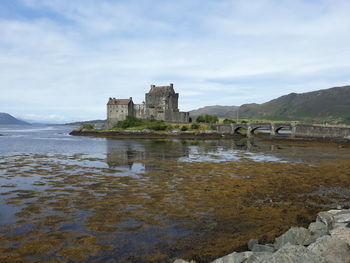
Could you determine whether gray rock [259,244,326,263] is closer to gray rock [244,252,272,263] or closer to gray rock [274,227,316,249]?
gray rock [244,252,272,263]

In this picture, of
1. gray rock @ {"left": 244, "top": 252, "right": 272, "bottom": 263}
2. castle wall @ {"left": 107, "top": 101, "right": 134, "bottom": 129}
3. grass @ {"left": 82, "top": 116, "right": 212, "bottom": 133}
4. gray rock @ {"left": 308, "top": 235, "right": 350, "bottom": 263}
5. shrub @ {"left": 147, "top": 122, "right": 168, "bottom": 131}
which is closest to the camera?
gray rock @ {"left": 308, "top": 235, "right": 350, "bottom": 263}

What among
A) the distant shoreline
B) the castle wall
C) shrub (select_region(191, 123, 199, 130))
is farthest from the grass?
the castle wall

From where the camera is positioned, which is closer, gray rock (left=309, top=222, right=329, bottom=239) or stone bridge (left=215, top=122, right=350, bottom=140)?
gray rock (left=309, top=222, right=329, bottom=239)

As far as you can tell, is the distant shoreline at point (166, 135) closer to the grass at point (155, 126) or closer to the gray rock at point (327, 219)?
the grass at point (155, 126)

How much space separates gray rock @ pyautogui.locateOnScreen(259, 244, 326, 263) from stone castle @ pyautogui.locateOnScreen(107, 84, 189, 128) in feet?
338

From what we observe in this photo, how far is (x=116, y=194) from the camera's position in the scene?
20.6m

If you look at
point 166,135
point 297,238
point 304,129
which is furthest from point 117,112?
point 297,238

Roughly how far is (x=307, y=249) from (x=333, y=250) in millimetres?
765

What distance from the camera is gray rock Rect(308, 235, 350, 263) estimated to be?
26.1 ft

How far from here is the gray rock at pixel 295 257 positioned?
7.68m

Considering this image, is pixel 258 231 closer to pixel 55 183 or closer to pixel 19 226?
pixel 19 226

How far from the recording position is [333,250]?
8.23m

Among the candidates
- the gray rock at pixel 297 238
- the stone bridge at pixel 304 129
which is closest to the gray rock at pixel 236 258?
the gray rock at pixel 297 238

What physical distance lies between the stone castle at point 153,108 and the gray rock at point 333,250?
102459 mm
